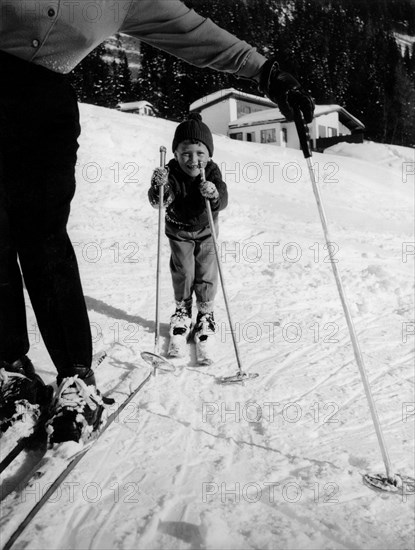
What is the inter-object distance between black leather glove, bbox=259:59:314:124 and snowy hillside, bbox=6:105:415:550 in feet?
4.72

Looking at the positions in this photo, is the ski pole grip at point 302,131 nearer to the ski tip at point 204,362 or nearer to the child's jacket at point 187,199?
the ski tip at point 204,362

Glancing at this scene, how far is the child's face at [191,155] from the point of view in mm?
3787

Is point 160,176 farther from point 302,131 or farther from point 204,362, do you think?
point 302,131

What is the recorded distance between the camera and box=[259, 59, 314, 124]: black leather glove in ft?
6.55

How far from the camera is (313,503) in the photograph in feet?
4.75

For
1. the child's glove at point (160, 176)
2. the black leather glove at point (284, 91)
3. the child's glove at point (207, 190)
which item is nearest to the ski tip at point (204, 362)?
the child's glove at point (207, 190)

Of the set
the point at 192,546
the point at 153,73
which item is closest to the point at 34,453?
the point at 192,546

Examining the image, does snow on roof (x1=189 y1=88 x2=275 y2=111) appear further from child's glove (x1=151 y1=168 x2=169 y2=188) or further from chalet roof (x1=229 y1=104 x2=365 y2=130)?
child's glove (x1=151 y1=168 x2=169 y2=188)

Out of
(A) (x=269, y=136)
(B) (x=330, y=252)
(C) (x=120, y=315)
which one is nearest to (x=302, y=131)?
(B) (x=330, y=252)

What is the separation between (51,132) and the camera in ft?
6.02

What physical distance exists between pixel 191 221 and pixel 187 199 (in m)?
0.20

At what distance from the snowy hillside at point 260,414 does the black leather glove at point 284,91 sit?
56.7 inches

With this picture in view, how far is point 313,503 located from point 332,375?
4.52 ft

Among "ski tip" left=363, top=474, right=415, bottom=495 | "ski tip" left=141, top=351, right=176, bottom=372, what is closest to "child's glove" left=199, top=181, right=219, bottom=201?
"ski tip" left=141, top=351, right=176, bottom=372
